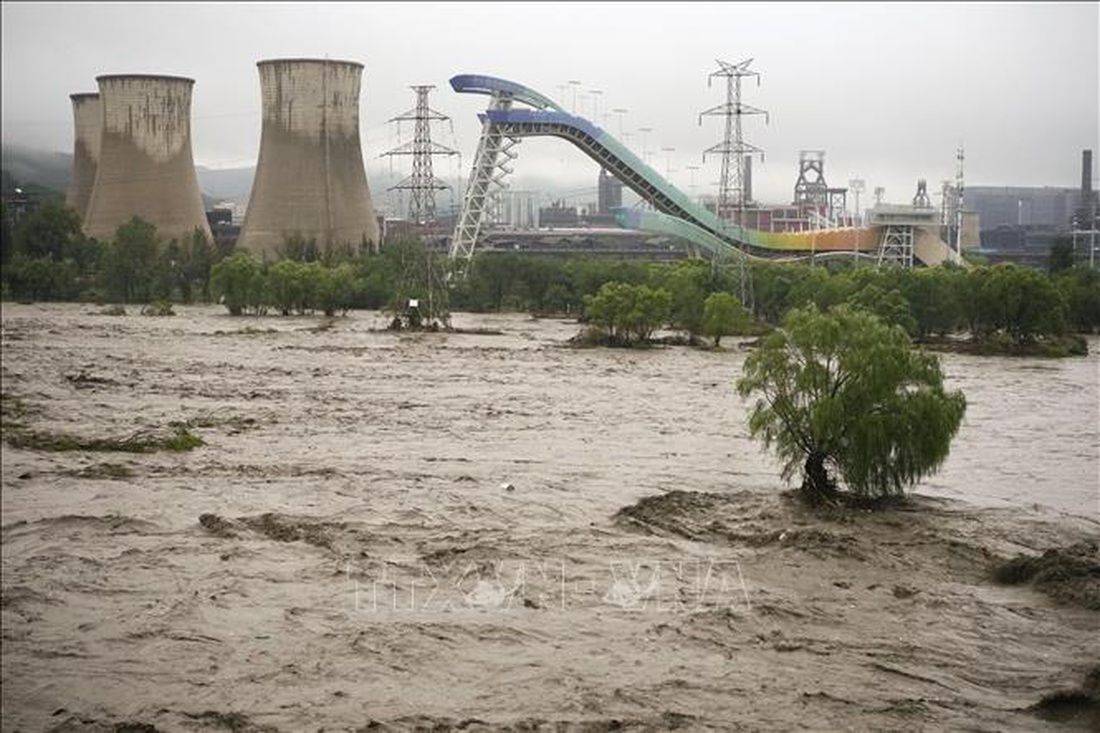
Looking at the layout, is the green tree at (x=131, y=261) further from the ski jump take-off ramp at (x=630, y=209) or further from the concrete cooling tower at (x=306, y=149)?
the ski jump take-off ramp at (x=630, y=209)

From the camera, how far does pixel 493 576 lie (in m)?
9.54

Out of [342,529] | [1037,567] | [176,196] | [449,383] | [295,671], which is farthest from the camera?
[176,196]

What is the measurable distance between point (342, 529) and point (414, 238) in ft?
103

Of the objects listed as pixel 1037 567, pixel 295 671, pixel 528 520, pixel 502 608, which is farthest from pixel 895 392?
pixel 295 671

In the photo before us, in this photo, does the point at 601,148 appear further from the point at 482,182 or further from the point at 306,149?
the point at 306,149

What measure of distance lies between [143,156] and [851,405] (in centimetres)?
2574

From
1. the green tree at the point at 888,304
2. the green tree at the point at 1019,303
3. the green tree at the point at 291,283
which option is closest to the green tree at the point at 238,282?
the green tree at the point at 291,283

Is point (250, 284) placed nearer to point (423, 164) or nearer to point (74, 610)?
point (423, 164)

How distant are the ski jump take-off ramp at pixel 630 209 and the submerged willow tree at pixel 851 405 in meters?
31.6

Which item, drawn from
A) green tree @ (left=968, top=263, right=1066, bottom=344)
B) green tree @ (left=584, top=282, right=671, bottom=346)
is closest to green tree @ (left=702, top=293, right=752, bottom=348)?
green tree @ (left=584, top=282, right=671, bottom=346)

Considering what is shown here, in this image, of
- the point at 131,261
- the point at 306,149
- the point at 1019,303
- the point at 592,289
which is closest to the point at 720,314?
the point at 1019,303

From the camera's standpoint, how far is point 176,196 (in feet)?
120

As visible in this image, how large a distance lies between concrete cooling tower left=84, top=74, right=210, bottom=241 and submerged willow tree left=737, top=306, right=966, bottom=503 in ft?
71.7

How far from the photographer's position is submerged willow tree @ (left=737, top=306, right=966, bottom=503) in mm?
12242
